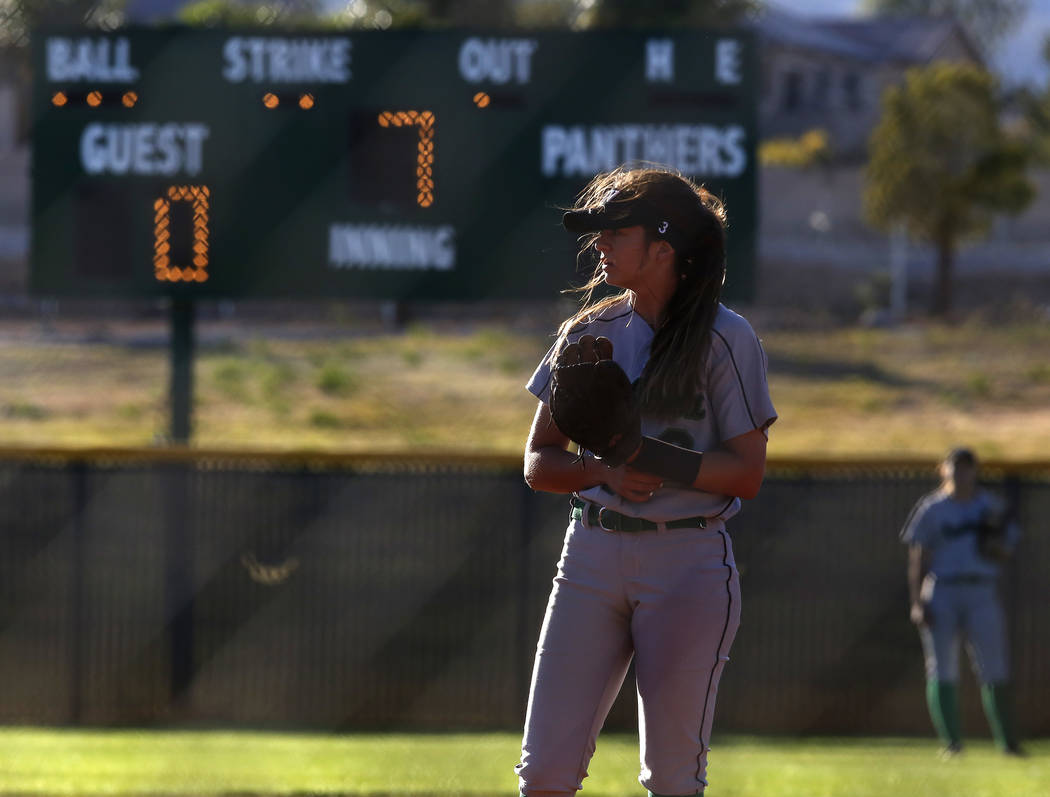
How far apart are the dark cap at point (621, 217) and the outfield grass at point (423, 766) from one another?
131 inches

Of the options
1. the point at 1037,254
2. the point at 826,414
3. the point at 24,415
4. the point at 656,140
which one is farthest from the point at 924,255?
the point at 656,140

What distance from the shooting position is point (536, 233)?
9898 millimetres

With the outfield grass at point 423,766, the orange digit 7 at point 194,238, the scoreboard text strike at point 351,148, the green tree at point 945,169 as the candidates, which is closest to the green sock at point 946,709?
the outfield grass at point 423,766

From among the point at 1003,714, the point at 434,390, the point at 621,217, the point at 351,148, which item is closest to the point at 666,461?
the point at 621,217

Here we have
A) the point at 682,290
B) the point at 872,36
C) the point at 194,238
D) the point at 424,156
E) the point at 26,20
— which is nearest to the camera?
the point at 682,290

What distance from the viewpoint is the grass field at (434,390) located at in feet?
66.6

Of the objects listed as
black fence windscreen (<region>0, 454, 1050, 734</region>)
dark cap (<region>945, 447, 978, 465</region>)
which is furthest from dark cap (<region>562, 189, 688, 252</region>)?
black fence windscreen (<region>0, 454, 1050, 734</region>)

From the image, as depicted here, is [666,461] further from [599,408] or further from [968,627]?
[968,627]

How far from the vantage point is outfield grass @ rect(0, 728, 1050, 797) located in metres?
6.11

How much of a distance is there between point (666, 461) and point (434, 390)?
2015cm

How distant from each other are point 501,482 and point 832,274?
2582 cm

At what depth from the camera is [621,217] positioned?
306 centimetres

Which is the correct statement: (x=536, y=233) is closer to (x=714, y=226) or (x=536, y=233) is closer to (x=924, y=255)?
(x=714, y=226)

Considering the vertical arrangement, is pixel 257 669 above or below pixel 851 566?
below
